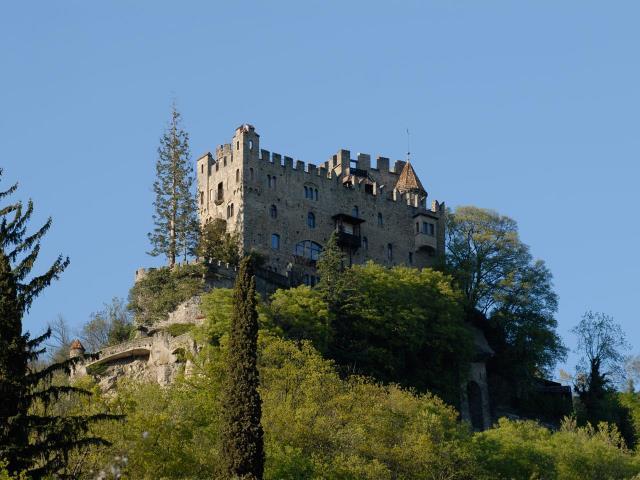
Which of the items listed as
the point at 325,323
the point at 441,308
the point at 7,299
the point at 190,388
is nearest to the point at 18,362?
the point at 7,299

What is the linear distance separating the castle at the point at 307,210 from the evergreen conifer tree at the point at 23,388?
36.7 metres

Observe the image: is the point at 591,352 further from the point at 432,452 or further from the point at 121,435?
the point at 121,435

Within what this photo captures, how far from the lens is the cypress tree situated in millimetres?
50094

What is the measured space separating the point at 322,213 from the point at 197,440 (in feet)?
114

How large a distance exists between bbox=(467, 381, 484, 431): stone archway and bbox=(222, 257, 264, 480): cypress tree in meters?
31.7

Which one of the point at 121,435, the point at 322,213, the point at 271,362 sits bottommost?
the point at 121,435

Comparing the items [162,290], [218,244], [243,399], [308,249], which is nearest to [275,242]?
[308,249]

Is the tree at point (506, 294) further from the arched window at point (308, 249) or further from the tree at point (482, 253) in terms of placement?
the arched window at point (308, 249)


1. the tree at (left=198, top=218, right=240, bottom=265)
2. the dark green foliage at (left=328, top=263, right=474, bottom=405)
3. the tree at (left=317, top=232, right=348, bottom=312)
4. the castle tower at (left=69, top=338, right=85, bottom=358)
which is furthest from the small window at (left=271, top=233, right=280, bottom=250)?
the castle tower at (left=69, top=338, right=85, bottom=358)

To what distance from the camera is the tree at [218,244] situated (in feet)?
266

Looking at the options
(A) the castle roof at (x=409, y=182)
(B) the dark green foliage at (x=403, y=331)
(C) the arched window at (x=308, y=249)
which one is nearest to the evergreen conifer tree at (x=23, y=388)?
(B) the dark green foliage at (x=403, y=331)

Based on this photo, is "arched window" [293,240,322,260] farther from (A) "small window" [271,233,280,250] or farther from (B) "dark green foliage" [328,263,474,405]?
(B) "dark green foliage" [328,263,474,405]

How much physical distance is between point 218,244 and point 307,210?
740 cm

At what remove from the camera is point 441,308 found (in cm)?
8094
